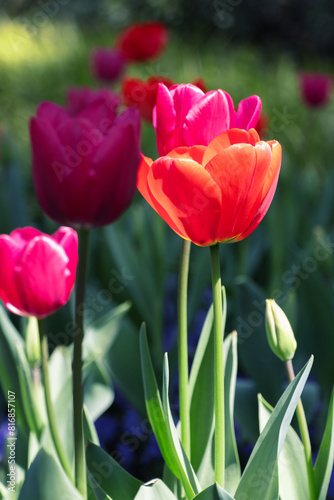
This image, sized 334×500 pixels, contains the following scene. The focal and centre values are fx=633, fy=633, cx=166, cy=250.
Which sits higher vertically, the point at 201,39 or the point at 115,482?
the point at 115,482

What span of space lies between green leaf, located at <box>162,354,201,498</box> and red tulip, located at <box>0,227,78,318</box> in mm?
131

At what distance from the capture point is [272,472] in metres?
0.60

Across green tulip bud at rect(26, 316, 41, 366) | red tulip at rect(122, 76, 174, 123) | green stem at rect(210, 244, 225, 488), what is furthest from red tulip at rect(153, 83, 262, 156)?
red tulip at rect(122, 76, 174, 123)

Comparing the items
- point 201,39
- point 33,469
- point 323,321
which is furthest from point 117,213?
point 201,39

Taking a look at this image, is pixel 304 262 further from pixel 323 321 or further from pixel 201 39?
pixel 201 39

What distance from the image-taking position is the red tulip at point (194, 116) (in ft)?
1.89

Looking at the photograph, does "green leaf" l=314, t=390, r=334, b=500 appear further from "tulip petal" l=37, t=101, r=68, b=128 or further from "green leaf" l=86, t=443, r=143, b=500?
"tulip petal" l=37, t=101, r=68, b=128

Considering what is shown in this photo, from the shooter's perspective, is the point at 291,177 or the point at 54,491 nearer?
the point at 54,491

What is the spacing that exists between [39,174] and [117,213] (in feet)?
0.29

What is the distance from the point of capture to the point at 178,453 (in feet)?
2.02

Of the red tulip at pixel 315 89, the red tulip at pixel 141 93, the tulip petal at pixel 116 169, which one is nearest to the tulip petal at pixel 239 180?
the tulip petal at pixel 116 169

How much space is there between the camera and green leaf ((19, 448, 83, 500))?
1.76ft

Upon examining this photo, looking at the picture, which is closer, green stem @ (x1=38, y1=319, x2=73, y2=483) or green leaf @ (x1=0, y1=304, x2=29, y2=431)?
green stem @ (x1=38, y1=319, x2=73, y2=483)

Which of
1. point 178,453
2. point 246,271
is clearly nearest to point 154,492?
point 178,453
